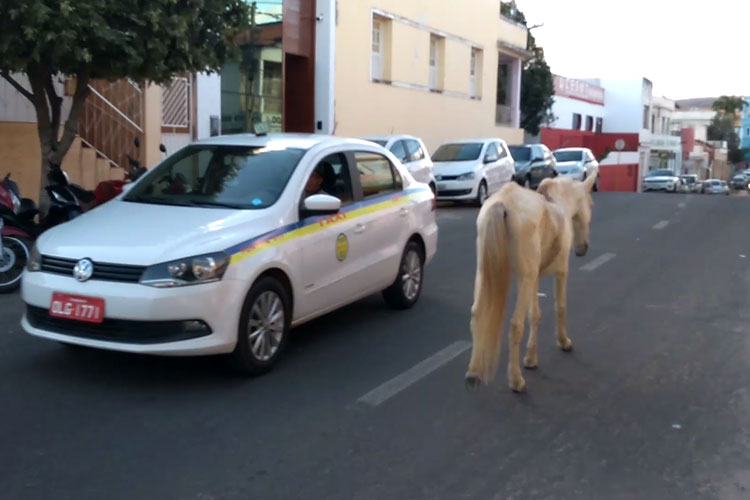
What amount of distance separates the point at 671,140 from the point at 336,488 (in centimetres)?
7158

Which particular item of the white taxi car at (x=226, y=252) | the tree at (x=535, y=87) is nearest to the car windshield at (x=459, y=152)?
the white taxi car at (x=226, y=252)

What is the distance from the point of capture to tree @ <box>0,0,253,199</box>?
10141 millimetres

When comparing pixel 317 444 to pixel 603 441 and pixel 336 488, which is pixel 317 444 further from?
pixel 603 441

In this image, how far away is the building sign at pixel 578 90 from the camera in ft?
165

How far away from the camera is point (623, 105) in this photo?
61.6 metres

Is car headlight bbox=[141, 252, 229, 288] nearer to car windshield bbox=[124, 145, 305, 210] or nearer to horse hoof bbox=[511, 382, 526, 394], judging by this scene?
car windshield bbox=[124, 145, 305, 210]

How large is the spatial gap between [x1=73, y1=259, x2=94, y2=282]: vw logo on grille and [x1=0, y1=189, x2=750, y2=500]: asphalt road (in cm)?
79

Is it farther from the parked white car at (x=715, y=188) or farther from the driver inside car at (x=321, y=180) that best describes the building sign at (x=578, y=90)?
the driver inside car at (x=321, y=180)

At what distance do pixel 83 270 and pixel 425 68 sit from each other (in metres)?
24.7

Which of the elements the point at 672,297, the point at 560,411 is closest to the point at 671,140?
the point at 672,297

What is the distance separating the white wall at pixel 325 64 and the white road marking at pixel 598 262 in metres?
12.4

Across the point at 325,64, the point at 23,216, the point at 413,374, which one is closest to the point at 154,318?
the point at 413,374

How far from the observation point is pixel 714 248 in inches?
561

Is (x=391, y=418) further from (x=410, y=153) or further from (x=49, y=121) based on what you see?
(x=410, y=153)
